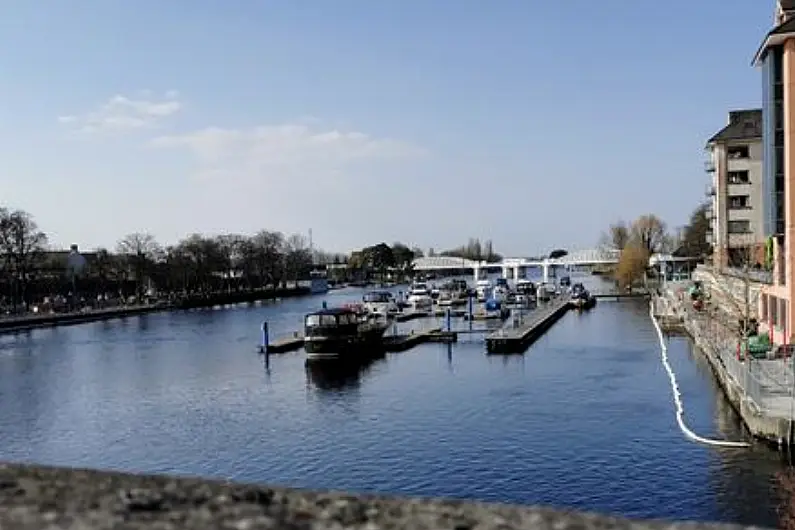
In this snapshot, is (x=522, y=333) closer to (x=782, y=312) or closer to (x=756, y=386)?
(x=782, y=312)

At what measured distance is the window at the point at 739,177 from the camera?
77875 millimetres

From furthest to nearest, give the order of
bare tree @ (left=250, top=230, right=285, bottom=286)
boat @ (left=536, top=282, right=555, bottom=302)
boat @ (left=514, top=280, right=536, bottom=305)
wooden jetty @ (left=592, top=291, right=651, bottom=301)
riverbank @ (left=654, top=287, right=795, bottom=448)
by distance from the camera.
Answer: bare tree @ (left=250, top=230, right=285, bottom=286), wooden jetty @ (left=592, top=291, right=651, bottom=301), boat @ (left=536, top=282, right=555, bottom=302), boat @ (left=514, top=280, right=536, bottom=305), riverbank @ (left=654, top=287, right=795, bottom=448)

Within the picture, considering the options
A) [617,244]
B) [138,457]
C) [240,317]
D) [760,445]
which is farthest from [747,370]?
[617,244]

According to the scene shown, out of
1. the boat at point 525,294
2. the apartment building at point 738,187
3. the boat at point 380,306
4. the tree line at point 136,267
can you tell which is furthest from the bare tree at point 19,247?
the apartment building at point 738,187

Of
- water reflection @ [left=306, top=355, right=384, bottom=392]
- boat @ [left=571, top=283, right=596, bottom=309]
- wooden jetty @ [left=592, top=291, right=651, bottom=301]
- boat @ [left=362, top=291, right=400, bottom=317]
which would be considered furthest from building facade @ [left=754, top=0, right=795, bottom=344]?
wooden jetty @ [left=592, top=291, right=651, bottom=301]

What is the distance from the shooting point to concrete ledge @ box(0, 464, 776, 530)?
3.07 meters

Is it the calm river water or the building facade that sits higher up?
the building facade

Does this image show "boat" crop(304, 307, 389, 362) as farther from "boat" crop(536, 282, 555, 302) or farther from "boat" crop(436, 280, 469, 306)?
"boat" crop(536, 282, 555, 302)

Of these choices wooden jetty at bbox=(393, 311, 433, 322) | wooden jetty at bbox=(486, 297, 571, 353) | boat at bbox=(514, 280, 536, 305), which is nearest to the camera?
wooden jetty at bbox=(486, 297, 571, 353)

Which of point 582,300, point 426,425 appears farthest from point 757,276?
point 582,300

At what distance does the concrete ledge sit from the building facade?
3664 centimetres

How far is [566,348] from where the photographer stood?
5322 centimetres

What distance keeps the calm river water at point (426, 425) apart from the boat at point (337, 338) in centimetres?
162

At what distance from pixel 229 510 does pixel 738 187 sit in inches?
3187
